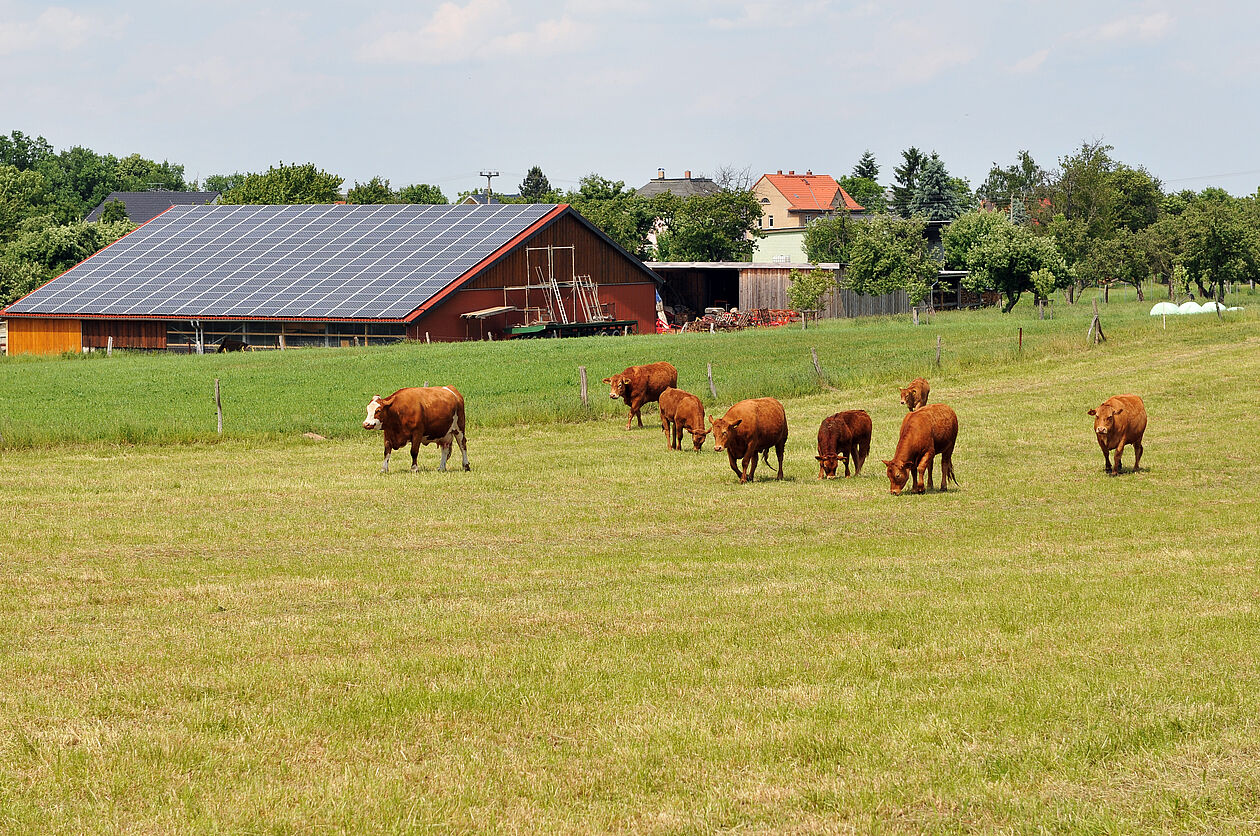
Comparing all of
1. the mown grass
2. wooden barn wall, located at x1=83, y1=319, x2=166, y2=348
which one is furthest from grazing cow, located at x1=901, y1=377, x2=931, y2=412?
wooden barn wall, located at x1=83, y1=319, x2=166, y2=348

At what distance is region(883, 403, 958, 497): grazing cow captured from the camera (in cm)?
1964

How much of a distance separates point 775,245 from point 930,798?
140 meters

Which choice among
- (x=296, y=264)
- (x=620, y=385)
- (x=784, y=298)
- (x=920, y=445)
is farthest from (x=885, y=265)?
(x=920, y=445)

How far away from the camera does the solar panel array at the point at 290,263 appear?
6194 centimetres

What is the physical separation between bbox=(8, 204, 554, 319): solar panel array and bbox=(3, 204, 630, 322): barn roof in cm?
9

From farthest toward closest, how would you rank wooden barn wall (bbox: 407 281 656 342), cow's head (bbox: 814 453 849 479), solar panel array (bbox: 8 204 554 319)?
solar panel array (bbox: 8 204 554 319)
wooden barn wall (bbox: 407 281 656 342)
cow's head (bbox: 814 453 849 479)

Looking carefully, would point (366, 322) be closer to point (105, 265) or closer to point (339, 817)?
point (105, 265)

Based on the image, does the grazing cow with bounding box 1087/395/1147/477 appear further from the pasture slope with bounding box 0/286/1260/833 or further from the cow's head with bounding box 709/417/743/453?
the cow's head with bounding box 709/417/743/453

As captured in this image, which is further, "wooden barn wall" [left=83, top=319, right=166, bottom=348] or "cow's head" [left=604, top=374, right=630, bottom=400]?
"wooden barn wall" [left=83, top=319, right=166, bottom=348]

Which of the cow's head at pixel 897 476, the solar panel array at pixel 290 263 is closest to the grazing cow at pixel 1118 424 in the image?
the cow's head at pixel 897 476

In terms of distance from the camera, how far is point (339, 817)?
22.6ft

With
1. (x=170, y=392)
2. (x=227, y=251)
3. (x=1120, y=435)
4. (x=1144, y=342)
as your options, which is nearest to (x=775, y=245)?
(x=227, y=251)

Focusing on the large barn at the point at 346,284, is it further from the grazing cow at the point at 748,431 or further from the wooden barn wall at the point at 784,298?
the grazing cow at the point at 748,431

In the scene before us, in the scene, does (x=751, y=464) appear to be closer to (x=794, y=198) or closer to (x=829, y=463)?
(x=829, y=463)
